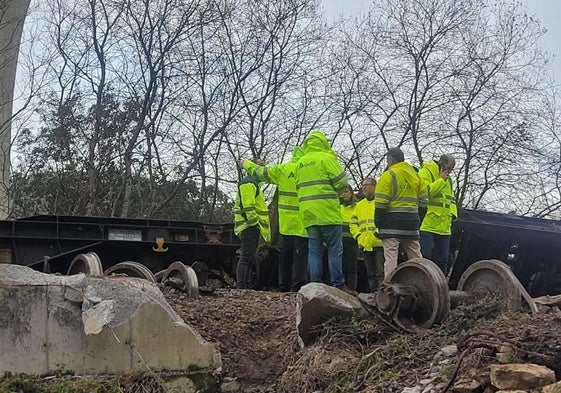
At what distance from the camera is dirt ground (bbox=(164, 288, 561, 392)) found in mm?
4340

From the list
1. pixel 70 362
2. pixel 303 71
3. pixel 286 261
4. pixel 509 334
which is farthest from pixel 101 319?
pixel 303 71

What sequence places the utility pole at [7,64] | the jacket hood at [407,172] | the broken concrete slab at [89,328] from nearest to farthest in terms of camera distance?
the broken concrete slab at [89,328] < the jacket hood at [407,172] < the utility pole at [7,64]

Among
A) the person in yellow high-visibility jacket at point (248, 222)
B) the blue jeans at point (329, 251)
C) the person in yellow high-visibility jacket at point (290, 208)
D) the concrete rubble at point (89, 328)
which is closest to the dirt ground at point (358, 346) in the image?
the concrete rubble at point (89, 328)

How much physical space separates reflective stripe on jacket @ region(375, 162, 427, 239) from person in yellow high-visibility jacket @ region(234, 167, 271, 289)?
2.27 meters

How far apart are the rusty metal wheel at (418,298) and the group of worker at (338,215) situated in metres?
0.85

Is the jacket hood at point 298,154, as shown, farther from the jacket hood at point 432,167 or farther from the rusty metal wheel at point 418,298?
the rusty metal wheel at point 418,298

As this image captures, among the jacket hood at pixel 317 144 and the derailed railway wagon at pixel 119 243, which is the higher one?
the jacket hood at pixel 317 144

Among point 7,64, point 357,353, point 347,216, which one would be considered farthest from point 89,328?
point 7,64

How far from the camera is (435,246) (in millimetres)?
8820

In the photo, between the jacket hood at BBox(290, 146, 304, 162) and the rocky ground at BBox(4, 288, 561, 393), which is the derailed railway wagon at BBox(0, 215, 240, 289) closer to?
the jacket hood at BBox(290, 146, 304, 162)

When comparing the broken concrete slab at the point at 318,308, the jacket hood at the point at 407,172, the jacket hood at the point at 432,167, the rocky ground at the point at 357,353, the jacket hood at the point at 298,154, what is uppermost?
the jacket hood at the point at 298,154

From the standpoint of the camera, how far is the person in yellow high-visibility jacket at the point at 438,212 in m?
8.59

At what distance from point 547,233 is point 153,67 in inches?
492

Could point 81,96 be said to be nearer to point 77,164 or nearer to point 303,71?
Result: point 77,164
